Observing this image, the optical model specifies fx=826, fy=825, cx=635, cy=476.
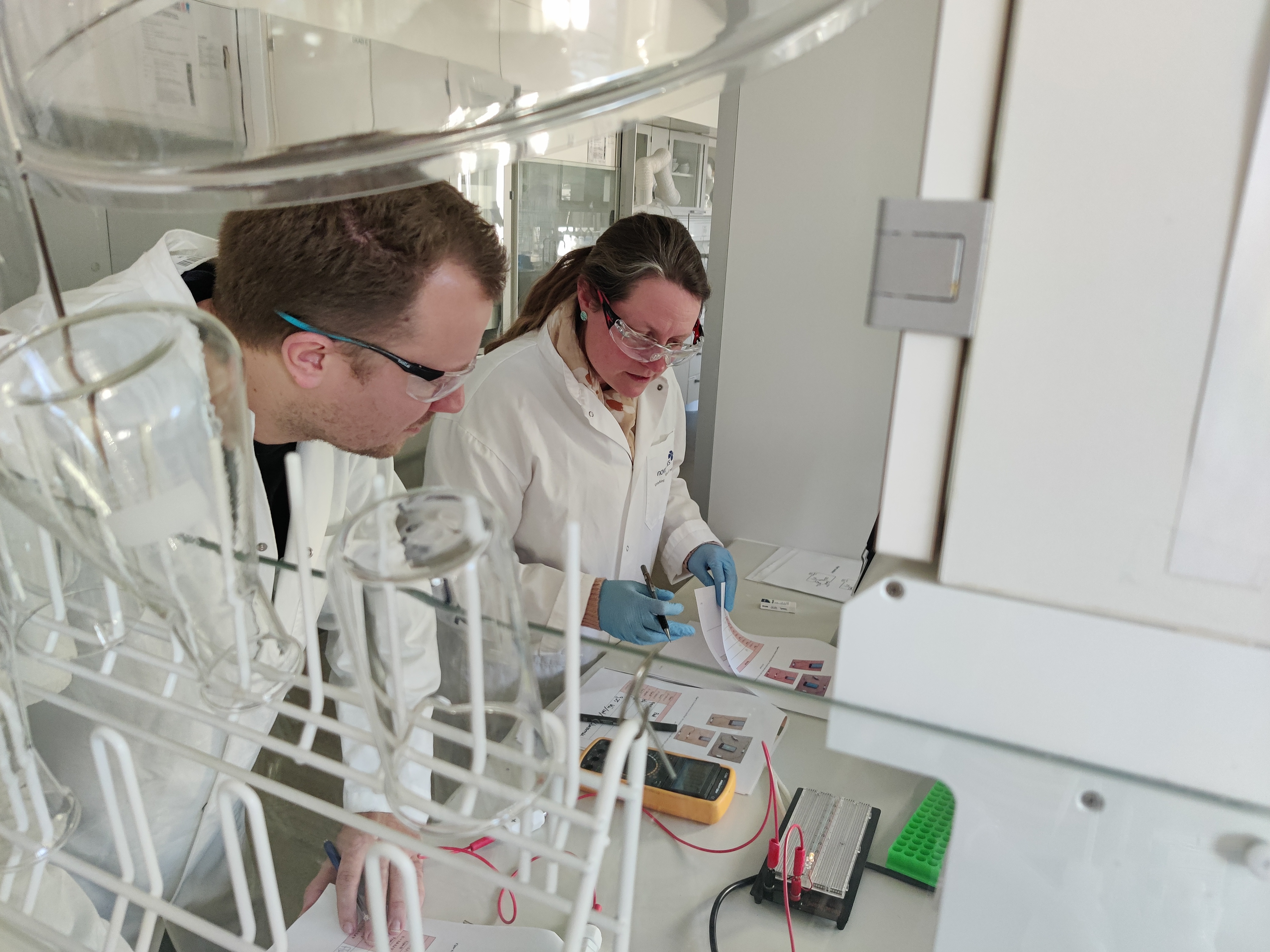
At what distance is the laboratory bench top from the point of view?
609mm

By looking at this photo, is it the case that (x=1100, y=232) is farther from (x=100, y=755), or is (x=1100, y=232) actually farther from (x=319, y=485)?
(x=319, y=485)

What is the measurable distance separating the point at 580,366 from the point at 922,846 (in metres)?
1.23

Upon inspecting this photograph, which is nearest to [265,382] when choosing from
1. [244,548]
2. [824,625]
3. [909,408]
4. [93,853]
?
[93,853]

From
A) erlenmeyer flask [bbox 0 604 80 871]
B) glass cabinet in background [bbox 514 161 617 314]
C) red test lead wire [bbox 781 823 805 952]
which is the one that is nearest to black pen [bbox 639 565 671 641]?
red test lead wire [bbox 781 823 805 952]

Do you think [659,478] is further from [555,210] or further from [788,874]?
[555,210]

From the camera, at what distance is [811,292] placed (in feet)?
7.42

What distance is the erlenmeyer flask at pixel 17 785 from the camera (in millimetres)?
554

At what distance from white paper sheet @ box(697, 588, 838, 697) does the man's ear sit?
29.5 inches

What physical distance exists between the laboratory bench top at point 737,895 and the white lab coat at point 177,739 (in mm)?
168

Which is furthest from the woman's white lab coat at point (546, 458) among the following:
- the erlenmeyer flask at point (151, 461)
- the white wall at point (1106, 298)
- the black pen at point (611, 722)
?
the white wall at point (1106, 298)

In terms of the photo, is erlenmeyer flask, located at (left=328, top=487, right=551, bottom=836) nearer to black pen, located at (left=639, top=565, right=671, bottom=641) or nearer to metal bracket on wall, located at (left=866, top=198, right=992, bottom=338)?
metal bracket on wall, located at (left=866, top=198, right=992, bottom=338)

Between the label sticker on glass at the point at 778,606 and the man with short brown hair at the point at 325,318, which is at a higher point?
the man with short brown hair at the point at 325,318

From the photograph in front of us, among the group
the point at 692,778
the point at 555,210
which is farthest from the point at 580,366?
the point at 555,210

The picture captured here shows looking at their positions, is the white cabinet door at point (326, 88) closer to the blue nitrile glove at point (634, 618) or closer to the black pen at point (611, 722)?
the black pen at point (611, 722)
